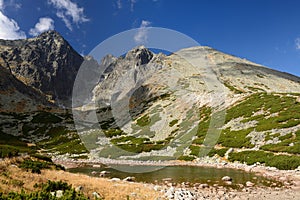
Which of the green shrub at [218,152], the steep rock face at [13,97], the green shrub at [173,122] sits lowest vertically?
the green shrub at [218,152]

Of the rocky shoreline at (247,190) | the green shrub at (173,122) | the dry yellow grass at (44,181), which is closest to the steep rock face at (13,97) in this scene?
the green shrub at (173,122)

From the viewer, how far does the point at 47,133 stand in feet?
383

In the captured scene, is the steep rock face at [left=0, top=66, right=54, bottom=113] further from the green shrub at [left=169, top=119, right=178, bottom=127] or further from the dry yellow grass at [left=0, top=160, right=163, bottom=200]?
the dry yellow grass at [left=0, top=160, right=163, bottom=200]

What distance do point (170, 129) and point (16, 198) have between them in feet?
219

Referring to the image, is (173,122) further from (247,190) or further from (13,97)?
(13,97)

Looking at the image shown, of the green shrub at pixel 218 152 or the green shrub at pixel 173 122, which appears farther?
the green shrub at pixel 173 122

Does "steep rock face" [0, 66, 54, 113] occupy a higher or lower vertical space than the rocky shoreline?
higher

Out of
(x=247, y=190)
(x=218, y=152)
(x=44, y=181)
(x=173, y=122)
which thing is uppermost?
(x=173, y=122)

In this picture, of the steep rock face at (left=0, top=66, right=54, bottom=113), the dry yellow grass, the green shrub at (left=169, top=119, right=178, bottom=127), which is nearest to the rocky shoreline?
the dry yellow grass

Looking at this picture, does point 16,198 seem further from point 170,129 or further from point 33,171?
point 170,129

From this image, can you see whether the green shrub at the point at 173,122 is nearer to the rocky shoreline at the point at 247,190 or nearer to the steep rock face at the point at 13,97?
the rocky shoreline at the point at 247,190

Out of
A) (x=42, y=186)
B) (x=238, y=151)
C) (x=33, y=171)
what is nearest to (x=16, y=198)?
(x=42, y=186)

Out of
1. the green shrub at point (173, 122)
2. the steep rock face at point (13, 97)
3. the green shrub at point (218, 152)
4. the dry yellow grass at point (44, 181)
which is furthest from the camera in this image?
Result: the steep rock face at point (13, 97)

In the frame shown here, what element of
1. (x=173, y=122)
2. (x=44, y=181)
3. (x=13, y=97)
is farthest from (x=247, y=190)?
(x=13, y=97)
